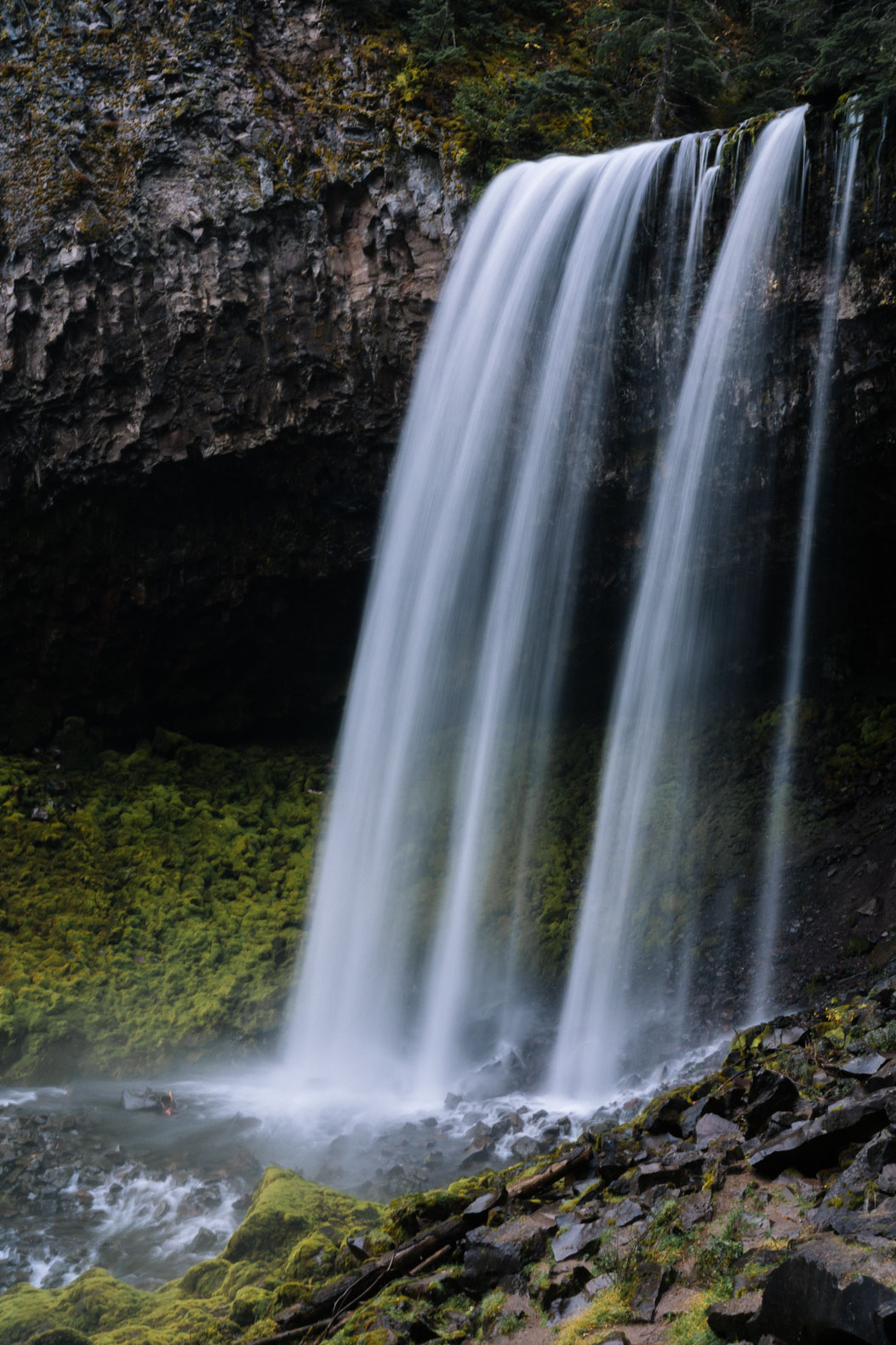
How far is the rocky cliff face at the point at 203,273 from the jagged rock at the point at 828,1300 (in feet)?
41.2

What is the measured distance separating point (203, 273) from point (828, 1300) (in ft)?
45.5

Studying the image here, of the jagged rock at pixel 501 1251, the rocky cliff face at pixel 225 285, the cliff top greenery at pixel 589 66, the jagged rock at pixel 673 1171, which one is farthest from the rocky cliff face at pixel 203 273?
the jagged rock at pixel 501 1251

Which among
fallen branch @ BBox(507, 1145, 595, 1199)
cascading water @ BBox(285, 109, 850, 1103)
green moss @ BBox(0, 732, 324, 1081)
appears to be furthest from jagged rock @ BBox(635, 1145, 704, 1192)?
green moss @ BBox(0, 732, 324, 1081)

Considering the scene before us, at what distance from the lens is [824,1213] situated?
3.41 m

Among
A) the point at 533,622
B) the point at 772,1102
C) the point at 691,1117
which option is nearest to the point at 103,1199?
the point at 691,1117

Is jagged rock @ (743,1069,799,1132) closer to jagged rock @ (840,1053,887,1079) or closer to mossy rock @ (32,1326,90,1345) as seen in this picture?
jagged rock @ (840,1053,887,1079)

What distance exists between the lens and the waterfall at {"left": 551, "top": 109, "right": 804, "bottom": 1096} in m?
10.8

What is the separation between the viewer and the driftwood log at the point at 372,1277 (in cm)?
440

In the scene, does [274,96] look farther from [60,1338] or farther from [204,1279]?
[60,1338]

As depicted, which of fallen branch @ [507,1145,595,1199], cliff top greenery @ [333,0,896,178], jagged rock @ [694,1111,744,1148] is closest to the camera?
jagged rock @ [694,1111,744,1148]

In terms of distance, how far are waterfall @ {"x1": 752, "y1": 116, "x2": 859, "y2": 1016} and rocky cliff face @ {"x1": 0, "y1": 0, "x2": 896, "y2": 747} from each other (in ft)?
1.12

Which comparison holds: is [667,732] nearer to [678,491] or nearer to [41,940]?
[678,491]

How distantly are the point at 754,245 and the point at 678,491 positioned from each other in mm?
3216

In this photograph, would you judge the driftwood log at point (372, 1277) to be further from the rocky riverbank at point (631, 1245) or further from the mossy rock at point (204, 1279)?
the mossy rock at point (204, 1279)
